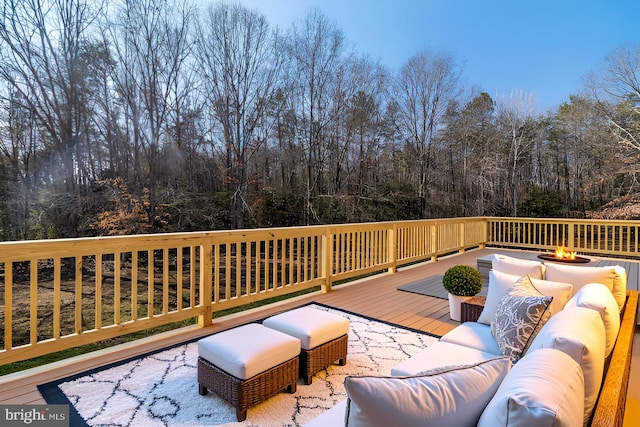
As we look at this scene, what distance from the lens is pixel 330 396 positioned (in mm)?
2211

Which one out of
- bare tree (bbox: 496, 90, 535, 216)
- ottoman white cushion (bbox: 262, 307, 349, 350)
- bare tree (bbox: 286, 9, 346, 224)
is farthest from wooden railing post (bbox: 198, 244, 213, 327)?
bare tree (bbox: 496, 90, 535, 216)

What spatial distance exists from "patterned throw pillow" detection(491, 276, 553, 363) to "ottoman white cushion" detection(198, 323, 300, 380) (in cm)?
123

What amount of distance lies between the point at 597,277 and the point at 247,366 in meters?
2.37

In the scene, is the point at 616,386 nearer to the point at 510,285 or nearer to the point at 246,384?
the point at 510,285

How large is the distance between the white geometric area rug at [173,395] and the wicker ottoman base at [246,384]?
0.27 ft

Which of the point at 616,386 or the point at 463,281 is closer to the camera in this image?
the point at 616,386

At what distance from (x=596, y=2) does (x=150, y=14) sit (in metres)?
14.8

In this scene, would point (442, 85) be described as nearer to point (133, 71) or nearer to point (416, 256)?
point (416, 256)

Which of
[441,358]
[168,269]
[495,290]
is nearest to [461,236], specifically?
[495,290]

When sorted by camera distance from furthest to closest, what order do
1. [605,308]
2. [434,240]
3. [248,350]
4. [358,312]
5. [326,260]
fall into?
1. [434,240]
2. [326,260]
3. [358,312]
4. [248,350]
5. [605,308]

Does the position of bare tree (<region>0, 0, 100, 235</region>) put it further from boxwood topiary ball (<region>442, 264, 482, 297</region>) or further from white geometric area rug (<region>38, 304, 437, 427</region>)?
boxwood topiary ball (<region>442, 264, 482, 297</region>)

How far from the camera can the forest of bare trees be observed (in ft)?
23.2

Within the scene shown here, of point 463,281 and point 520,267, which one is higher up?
point 520,267

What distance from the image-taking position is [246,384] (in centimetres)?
194
